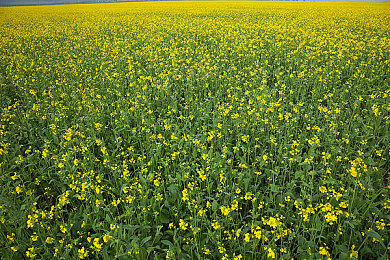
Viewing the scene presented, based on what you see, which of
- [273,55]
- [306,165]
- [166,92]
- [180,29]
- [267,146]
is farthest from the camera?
[180,29]

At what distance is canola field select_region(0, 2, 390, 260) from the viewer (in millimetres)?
3279

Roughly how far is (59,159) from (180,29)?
50.7ft

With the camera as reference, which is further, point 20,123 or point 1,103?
point 1,103

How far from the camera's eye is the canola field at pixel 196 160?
3.28 metres

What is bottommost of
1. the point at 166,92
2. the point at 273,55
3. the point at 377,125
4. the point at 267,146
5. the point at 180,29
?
the point at 267,146

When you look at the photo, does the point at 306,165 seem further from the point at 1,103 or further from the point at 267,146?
the point at 1,103

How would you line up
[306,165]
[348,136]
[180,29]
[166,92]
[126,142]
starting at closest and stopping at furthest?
1. [306,165]
2. [348,136]
3. [126,142]
4. [166,92]
5. [180,29]

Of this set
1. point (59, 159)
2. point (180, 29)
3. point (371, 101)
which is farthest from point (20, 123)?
point (180, 29)

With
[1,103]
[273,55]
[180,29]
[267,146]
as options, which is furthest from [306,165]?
[180,29]

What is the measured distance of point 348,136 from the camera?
16.2ft

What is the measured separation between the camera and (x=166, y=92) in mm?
7410

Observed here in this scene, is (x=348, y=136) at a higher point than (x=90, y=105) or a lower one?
lower

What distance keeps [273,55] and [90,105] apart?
8527mm

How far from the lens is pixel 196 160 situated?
5.09 meters
